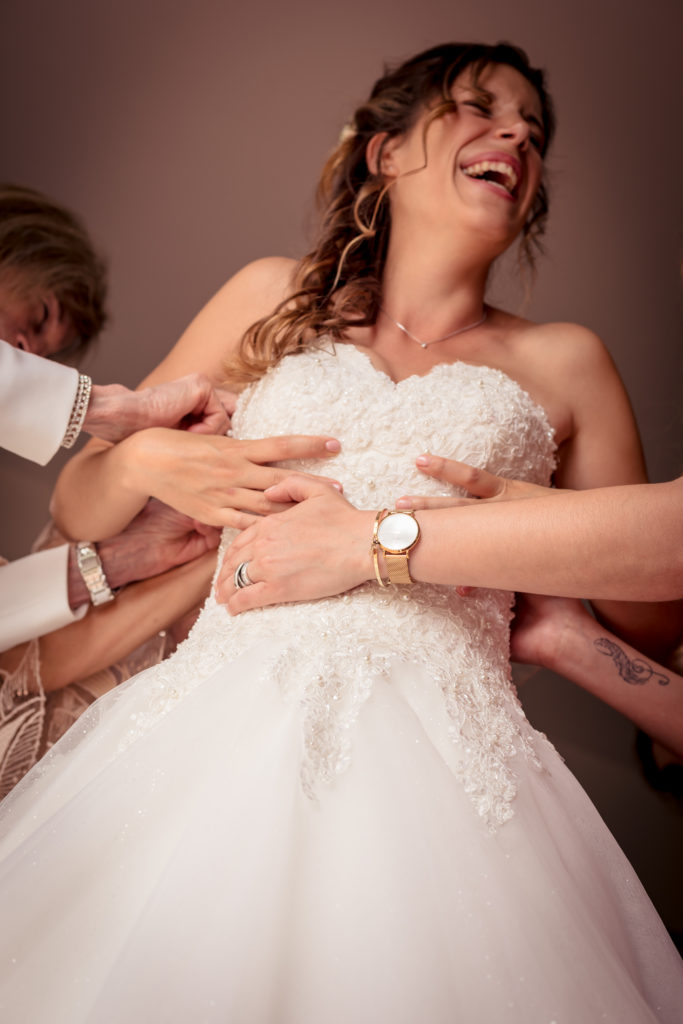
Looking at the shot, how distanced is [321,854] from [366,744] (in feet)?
0.42

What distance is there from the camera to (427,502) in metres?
1.16

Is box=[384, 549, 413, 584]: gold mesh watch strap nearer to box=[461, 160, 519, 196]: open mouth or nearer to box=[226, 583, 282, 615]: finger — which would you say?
box=[226, 583, 282, 615]: finger

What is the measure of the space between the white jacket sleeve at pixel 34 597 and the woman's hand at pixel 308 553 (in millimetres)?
433

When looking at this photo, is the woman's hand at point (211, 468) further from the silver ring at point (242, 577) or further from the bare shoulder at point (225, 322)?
the bare shoulder at point (225, 322)

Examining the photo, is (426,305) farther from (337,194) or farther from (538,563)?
(538,563)

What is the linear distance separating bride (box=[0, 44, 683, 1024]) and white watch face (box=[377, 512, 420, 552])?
1.8 inches

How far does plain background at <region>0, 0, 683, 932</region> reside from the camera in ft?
6.86

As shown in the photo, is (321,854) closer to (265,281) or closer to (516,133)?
(265,281)

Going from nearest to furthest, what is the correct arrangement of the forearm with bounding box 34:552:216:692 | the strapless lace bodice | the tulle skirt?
1. the tulle skirt
2. the strapless lace bodice
3. the forearm with bounding box 34:552:216:692

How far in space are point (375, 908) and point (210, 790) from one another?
205 millimetres

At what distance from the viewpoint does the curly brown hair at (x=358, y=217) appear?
1.45 metres

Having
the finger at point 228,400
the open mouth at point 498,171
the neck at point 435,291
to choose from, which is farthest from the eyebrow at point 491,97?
the finger at point 228,400

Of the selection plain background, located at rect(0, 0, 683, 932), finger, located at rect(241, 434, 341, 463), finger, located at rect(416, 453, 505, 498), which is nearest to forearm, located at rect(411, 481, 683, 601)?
finger, located at rect(416, 453, 505, 498)

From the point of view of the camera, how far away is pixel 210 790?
32.6 inches
